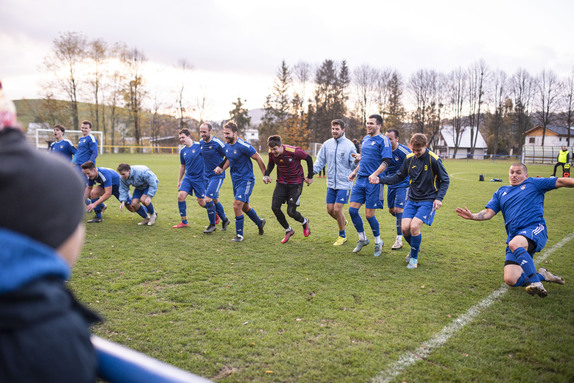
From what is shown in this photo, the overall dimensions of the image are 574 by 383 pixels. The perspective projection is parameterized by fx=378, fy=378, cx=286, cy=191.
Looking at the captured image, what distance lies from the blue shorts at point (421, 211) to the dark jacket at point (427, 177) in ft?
0.26

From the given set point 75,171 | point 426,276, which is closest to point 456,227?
point 426,276

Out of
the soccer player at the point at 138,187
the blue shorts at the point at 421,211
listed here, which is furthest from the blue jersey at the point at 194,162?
the blue shorts at the point at 421,211

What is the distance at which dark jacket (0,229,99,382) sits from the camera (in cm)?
80

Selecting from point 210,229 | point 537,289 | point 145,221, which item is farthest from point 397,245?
point 145,221

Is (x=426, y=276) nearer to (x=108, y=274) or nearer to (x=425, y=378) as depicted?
(x=425, y=378)

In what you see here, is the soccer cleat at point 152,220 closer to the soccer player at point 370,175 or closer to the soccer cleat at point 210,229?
the soccer cleat at point 210,229

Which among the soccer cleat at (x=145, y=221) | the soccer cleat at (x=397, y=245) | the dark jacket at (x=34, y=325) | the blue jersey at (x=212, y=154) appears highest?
the blue jersey at (x=212, y=154)

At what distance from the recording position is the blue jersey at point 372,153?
7184 millimetres

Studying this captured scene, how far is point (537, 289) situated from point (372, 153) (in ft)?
11.5

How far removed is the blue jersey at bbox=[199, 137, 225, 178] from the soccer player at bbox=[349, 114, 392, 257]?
320cm

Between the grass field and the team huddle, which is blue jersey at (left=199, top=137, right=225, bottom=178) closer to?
the team huddle

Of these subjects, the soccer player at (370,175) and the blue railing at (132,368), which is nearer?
the blue railing at (132,368)

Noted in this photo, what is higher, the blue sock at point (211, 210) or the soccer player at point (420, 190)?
the soccer player at point (420, 190)

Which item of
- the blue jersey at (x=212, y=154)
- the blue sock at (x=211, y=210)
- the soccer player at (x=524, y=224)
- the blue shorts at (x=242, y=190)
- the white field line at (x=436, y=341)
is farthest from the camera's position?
the blue jersey at (x=212, y=154)
